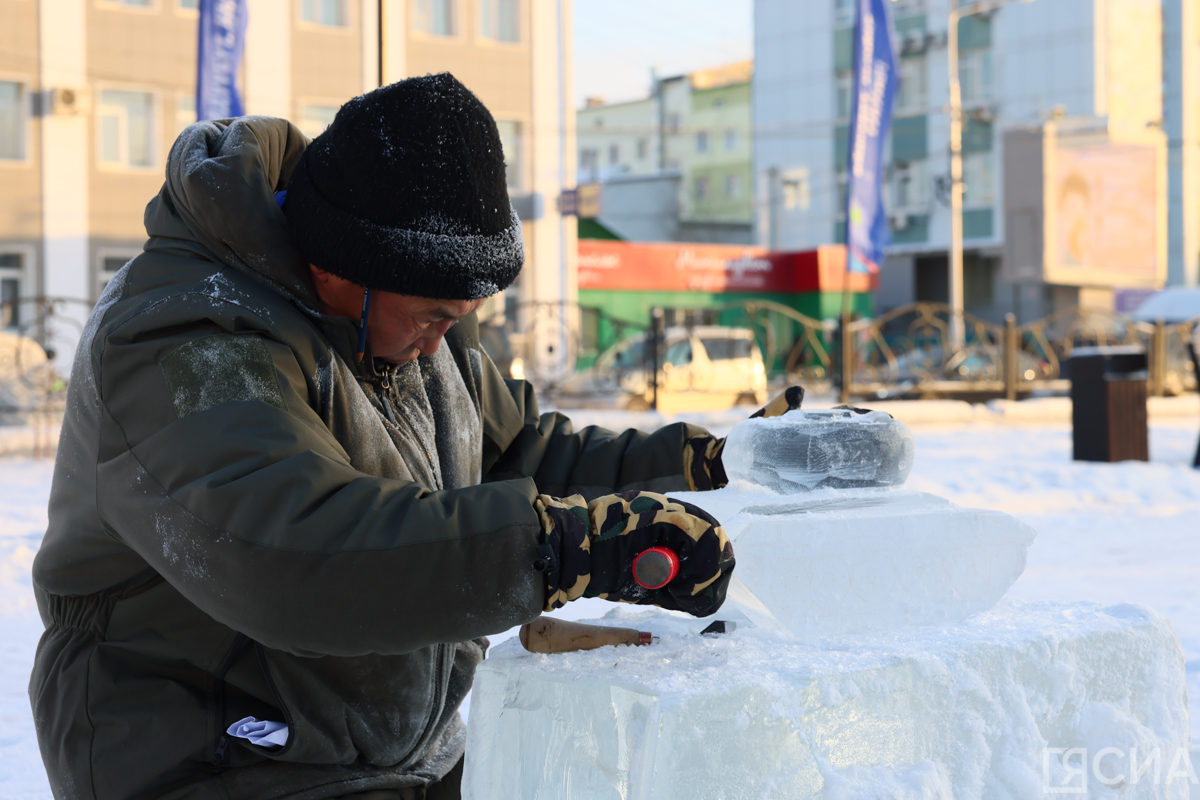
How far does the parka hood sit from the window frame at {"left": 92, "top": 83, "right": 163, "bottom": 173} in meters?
18.3

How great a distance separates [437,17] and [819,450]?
2054cm

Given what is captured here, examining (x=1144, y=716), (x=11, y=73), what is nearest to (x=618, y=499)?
(x=1144, y=716)

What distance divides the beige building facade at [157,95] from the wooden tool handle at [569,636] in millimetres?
16230

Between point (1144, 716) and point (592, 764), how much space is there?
2.48 ft

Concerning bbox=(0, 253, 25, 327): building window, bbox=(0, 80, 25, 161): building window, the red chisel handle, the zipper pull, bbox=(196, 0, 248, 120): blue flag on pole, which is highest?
bbox=(0, 80, 25, 161): building window

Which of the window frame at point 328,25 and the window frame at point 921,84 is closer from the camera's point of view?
the window frame at point 328,25

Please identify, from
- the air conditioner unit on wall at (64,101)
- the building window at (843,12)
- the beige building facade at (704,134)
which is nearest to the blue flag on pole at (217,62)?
the air conditioner unit on wall at (64,101)

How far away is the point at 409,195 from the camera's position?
134cm

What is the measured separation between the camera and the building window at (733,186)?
4275 centimetres

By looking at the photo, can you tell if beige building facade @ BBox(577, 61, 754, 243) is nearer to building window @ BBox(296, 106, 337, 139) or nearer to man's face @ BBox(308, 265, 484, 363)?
building window @ BBox(296, 106, 337, 139)

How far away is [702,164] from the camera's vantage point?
143 feet

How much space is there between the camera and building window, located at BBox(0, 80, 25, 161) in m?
17.3

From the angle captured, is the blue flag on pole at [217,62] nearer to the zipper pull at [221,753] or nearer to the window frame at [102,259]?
the window frame at [102,259]

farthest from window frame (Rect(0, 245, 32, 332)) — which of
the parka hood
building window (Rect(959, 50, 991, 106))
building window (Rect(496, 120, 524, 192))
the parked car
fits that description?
building window (Rect(959, 50, 991, 106))
